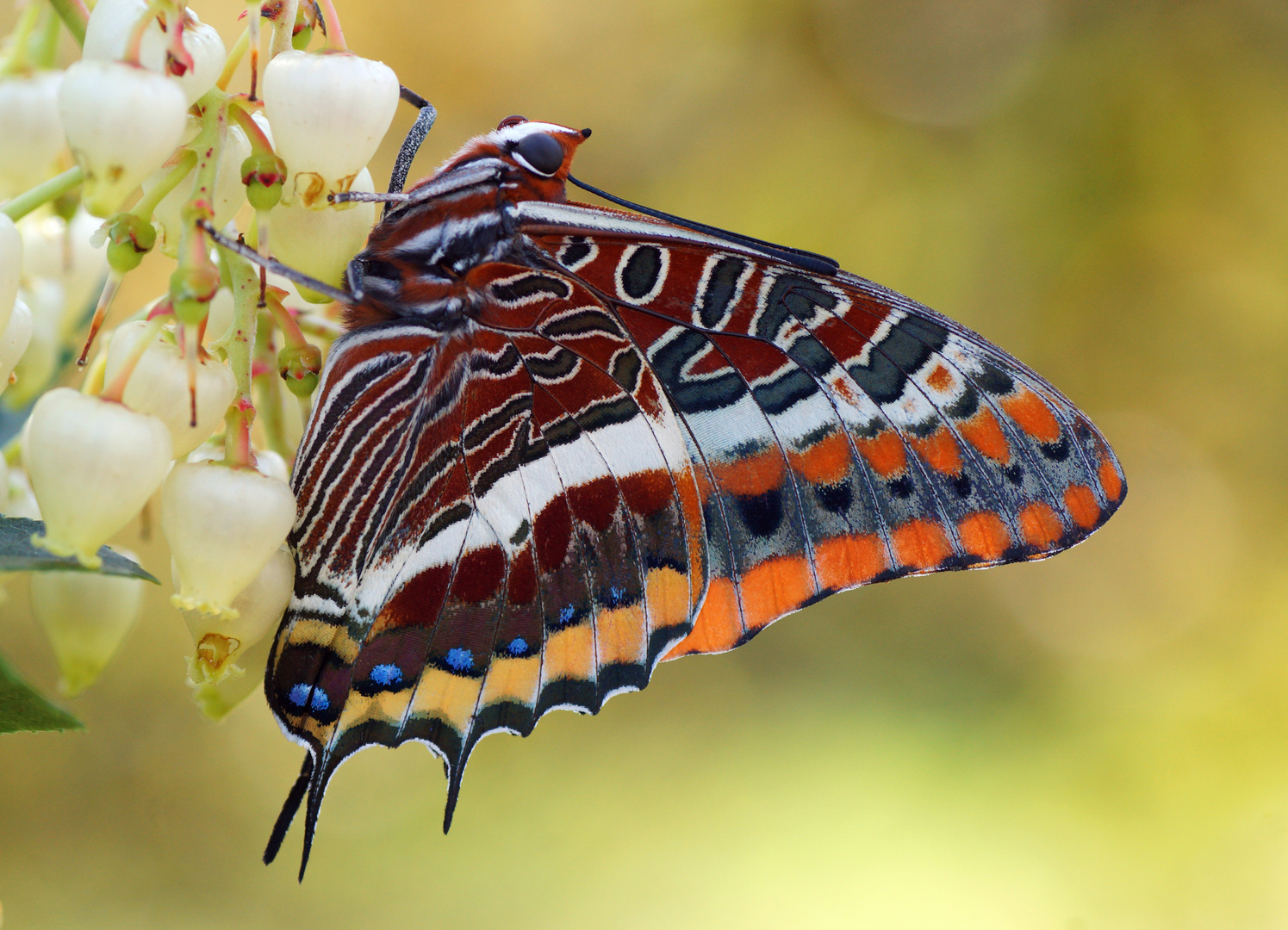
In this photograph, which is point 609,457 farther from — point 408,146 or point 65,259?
point 65,259

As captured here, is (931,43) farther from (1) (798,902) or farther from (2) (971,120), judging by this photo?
(1) (798,902)

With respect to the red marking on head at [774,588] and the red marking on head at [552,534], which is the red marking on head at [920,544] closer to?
the red marking on head at [774,588]

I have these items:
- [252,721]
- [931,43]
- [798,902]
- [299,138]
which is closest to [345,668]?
[299,138]

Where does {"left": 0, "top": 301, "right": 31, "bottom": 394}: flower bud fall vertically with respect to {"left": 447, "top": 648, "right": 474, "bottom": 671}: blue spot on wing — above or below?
above

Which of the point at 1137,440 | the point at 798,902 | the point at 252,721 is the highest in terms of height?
the point at 1137,440

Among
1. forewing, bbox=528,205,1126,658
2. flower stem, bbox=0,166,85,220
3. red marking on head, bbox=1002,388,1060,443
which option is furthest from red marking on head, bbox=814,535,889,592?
flower stem, bbox=0,166,85,220

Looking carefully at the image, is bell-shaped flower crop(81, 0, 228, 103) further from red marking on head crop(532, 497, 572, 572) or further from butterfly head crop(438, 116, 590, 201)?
red marking on head crop(532, 497, 572, 572)

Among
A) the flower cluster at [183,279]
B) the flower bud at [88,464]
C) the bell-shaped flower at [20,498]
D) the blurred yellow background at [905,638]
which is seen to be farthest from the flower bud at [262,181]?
the blurred yellow background at [905,638]
